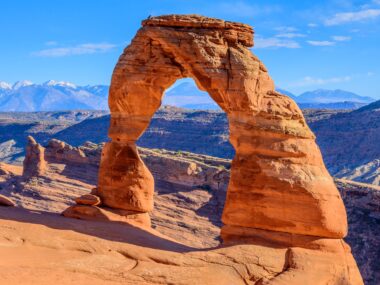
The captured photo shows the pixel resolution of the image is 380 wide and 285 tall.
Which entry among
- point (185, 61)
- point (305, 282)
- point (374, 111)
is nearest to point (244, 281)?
point (305, 282)

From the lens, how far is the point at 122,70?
19.0 meters

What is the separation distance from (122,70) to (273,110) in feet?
17.3

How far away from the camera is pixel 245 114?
16.6 meters

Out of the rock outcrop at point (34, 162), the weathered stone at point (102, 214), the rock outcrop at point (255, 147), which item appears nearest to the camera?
the rock outcrop at point (255, 147)

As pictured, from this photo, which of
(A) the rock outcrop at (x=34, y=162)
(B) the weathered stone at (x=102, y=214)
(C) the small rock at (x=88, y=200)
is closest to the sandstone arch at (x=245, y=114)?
(C) the small rock at (x=88, y=200)

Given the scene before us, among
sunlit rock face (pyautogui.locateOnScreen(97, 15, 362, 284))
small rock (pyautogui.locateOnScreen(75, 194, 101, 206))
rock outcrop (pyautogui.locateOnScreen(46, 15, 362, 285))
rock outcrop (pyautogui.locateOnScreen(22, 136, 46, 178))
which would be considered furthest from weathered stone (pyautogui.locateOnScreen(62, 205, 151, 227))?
rock outcrop (pyautogui.locateOnScreen(22, 136, 46, 178))

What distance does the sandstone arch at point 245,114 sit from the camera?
15.8 m

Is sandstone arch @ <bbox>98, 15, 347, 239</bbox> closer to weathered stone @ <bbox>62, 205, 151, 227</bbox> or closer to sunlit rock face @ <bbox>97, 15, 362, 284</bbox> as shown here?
sunlit rock face @ <bbox>97, 15, 362, 284</bbox>

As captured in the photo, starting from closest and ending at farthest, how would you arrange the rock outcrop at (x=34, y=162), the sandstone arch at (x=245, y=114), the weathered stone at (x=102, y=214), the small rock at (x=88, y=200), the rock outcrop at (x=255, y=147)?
the rock outcrop at (x=255, y=147) → the sandstone arch at (x=245, y=114) → the weathered stone at (x=102, y=214) → the small rock at (x=88, y=200) → the rock outcrop at (x=34, y=162)

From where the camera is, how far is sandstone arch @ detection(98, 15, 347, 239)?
51.9 feet

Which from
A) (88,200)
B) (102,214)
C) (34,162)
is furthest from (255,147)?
(34,162)

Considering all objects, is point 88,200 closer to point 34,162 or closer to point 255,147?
point 255,147

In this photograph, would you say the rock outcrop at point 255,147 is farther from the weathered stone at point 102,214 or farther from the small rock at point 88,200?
the small rock at point 88,200

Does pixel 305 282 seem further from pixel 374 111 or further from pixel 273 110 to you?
pixel 374 111
